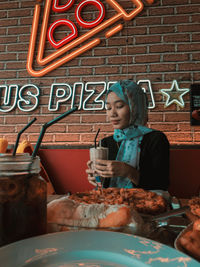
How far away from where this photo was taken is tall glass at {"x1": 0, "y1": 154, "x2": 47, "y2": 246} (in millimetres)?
422

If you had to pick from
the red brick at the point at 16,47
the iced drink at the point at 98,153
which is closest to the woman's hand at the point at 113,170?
the iced drink at the point at 98,153

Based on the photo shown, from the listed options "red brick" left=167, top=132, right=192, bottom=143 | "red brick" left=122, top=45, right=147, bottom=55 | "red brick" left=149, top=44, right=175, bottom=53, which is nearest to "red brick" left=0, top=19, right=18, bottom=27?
"red brick" left=122, top=45, right=147, bottom=55

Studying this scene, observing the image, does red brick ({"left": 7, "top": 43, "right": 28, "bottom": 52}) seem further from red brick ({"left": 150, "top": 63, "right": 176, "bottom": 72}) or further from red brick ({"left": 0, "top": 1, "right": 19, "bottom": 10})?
red brick ({"left": 150, "top": 63, "right": 176, "bottom": 72})

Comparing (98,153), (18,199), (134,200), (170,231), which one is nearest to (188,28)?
(98,153)

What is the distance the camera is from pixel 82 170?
2.21 meters

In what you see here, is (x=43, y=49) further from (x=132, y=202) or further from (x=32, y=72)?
(x=132, y=202)

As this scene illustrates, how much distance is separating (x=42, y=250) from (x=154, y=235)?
27 centimetres

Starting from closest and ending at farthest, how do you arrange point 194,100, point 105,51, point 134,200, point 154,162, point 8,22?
point 134,200, point 154,162, point 194,100, point 105,51, point 8,22

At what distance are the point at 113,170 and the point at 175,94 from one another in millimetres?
1667

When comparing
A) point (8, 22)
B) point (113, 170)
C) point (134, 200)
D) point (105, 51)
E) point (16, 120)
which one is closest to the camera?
point (134, 200)

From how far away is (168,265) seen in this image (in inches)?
13.0

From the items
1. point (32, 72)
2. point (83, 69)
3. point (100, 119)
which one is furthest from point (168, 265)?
point (32, 72)

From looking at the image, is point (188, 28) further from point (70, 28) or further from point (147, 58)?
point (70, 28)

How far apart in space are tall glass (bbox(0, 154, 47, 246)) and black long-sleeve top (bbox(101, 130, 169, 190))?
129 centimetres
